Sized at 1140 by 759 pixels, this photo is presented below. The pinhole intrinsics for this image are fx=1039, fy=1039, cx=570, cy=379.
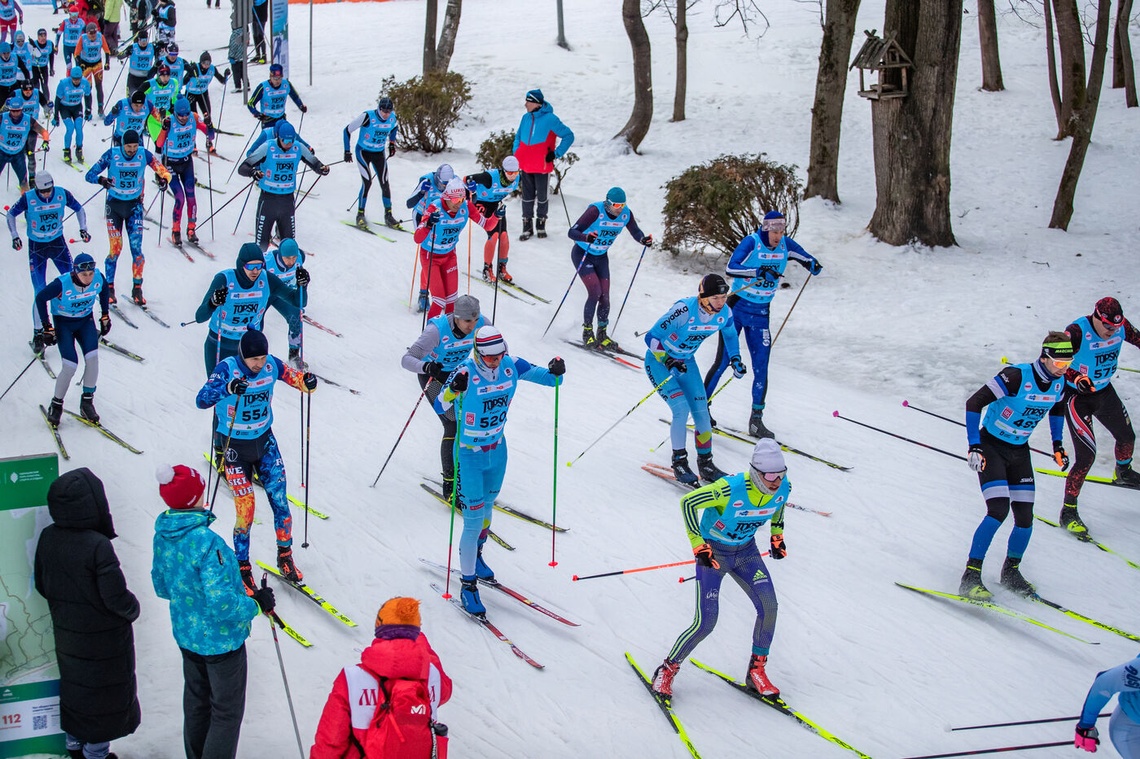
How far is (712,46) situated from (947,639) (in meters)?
18.9

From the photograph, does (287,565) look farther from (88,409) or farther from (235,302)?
(88,409)

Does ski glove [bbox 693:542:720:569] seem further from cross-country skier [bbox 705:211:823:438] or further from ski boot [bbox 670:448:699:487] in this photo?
cross-country skier [bbox 705:211:823:438]

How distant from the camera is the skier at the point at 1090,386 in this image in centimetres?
789

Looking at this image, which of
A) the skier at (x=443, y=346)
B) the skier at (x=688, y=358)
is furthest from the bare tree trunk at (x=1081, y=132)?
the skier at (x=443, y=346)

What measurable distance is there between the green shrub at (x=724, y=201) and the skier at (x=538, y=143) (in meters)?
1.73

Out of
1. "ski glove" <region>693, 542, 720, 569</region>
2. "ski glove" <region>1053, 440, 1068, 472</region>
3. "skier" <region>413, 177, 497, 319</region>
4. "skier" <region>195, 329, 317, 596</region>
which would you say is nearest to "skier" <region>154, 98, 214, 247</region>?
"skier" <region>413, 177, 497, 319</region>

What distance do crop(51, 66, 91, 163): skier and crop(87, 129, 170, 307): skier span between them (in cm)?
477

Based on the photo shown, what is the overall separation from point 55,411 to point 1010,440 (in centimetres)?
763

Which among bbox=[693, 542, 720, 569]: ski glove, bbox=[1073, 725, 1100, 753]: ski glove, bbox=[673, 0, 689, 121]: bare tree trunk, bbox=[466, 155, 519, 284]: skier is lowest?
bbox=[1073, 725, 1100, 753]: ski glove

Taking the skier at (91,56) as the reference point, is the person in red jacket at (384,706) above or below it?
below

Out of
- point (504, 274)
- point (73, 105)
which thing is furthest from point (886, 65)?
point (73, 105)

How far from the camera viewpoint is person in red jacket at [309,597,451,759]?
390 centimetres

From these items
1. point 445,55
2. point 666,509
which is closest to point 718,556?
point 666,509

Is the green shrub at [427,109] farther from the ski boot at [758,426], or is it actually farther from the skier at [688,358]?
the skier at [688,358]
